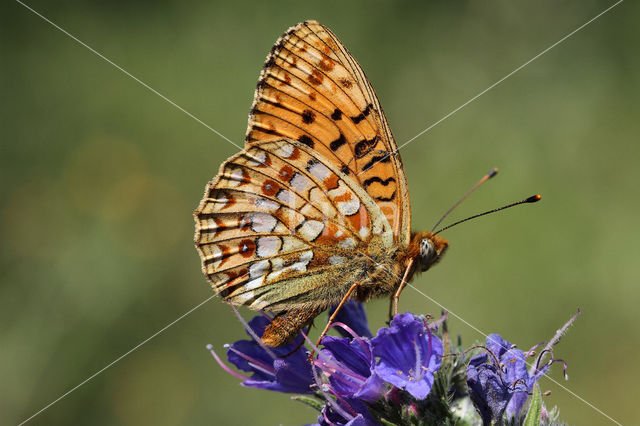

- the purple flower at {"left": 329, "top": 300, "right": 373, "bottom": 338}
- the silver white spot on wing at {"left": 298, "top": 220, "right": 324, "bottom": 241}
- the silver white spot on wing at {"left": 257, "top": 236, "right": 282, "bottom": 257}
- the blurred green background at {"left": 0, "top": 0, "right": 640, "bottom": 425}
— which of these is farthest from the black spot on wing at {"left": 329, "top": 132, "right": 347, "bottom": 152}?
the blurred green background at {"left": 0, "top": 0, "right": 640, "bottom": 425}

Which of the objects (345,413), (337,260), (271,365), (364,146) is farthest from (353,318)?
(364,146)

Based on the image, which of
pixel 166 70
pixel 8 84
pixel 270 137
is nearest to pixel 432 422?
pixel 270 137

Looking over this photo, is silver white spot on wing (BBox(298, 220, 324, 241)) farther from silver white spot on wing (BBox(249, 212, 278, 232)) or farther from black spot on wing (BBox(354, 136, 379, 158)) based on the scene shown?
black spot on wing (BBox(354, 136, 379, 158))

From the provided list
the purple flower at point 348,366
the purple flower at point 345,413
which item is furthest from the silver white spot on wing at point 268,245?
the purple flower at point 345,413

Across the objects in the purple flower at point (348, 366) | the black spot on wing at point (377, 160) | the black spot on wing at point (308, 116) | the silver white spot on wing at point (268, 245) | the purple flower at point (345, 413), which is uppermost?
the black spot on wing at point (308, 116)

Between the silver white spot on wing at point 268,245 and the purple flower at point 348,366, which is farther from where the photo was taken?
the silver white spot on wing at point 268,245

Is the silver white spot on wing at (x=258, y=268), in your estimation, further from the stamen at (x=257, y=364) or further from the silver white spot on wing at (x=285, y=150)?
the silver white spot on wing at (x=285, y=150)

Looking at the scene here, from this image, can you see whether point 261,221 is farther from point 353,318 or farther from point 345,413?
point 345,413
